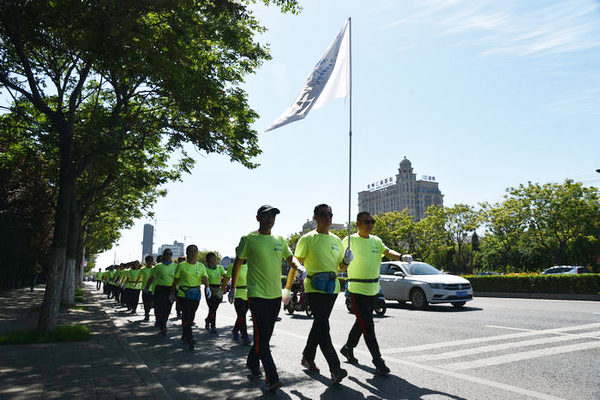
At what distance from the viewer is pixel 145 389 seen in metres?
4.58

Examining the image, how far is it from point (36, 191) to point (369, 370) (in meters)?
22.0

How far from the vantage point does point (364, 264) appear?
569cm

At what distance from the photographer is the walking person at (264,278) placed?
4.75 meters

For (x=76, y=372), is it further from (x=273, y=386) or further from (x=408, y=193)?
(x=408, y=193)

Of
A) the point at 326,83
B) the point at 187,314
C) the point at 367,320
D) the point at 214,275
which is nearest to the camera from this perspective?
the point at 367,320

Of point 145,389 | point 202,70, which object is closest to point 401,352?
point 145,389

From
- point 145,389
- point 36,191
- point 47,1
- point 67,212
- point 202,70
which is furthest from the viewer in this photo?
point 36,191

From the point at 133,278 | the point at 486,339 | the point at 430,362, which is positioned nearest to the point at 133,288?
the point at 133,278

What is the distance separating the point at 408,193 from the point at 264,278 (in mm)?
170907

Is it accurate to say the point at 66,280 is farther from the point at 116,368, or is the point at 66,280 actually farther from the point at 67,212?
the point at 116,368

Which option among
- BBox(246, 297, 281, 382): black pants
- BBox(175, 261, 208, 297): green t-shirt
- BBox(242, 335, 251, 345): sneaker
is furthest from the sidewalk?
BBox(242, 335, 251, 345): sneaker

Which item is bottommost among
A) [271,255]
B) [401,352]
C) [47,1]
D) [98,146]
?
[401,352]

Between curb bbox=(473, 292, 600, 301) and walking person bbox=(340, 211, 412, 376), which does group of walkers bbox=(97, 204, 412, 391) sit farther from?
curb bbox=(473, 292, 600, 301)

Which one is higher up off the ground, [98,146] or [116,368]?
[98,146]
